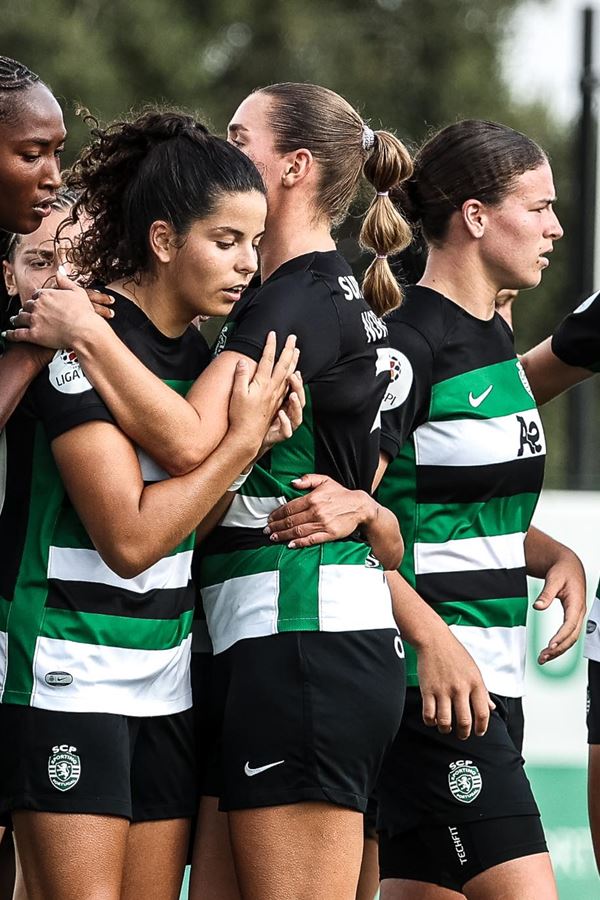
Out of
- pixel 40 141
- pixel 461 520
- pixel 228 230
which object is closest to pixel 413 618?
pixel 461 520

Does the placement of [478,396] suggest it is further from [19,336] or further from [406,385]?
[19,336]

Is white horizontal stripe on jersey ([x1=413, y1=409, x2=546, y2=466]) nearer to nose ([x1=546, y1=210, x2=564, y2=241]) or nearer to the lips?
nose ([x1=546, y1=210, x2=564, y2=241])

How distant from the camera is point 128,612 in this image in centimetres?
276

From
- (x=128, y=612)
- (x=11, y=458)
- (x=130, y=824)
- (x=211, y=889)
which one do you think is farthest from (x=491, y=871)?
(x=11, y=458)

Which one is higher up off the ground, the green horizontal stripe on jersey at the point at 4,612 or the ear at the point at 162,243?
the ear at the point at 162,243

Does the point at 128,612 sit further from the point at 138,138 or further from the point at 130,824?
the point at 138,138

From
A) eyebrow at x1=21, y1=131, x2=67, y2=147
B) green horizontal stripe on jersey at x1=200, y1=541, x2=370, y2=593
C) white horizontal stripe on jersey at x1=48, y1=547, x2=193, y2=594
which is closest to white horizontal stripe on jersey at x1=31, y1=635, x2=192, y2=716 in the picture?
white horizontal stripe on jersey at x1=48, y1=547, x2=193, y2=594

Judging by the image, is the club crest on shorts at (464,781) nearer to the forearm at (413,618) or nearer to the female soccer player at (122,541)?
the forearm at (413,618)

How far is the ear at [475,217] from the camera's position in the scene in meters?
3.51

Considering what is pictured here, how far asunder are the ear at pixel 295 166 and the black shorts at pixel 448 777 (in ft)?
3.89

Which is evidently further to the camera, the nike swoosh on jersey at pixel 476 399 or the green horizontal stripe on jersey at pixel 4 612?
the nike swoosh on jersey at pixel 476 399

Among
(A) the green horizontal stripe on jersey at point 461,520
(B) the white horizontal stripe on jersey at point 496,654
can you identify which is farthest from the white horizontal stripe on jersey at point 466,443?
(B) the white horizontal stripe on jersey at point 496,654

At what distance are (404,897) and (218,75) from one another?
22.8 metres

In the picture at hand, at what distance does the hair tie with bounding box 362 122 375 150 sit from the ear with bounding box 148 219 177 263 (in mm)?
611
